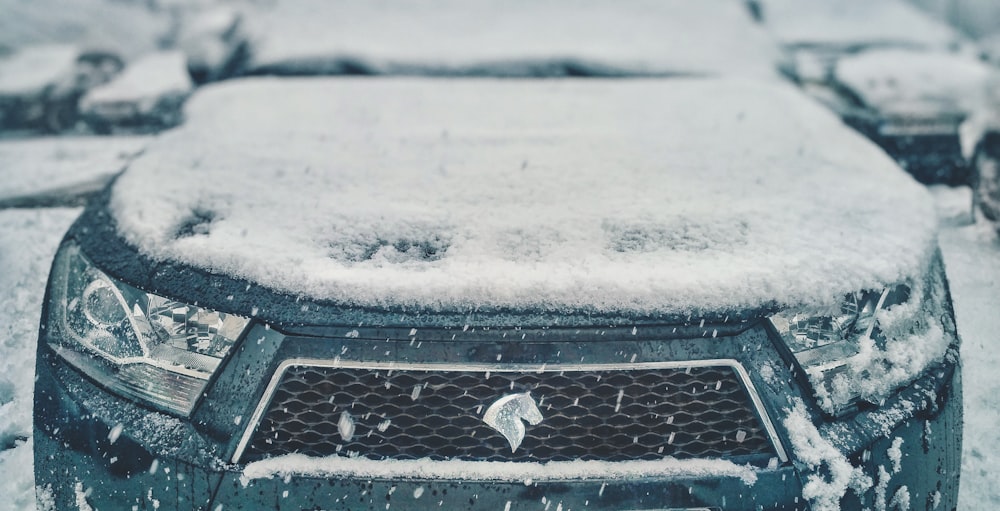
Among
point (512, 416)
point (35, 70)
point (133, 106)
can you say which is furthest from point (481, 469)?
point (35, 70)

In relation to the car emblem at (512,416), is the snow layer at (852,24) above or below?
above

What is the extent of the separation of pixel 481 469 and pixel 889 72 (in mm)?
3517

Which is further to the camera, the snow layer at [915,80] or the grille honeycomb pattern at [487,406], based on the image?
the snow layer at [915,80]

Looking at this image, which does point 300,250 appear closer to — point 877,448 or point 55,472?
point 55,472

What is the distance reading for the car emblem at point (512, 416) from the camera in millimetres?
1161

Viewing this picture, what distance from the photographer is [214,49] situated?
2791 mm

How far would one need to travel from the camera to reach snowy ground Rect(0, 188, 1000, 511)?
5.06ft

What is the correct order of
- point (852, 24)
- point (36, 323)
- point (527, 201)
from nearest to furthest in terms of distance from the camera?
1. point (527, 201)
2. point (36, 323)
3. point (852, 24)

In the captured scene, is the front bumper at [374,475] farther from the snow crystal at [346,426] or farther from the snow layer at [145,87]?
the snow layer at [145,87]

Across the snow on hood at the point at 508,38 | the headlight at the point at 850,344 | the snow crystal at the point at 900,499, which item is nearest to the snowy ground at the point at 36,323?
the snow crystal at the point at 900,499

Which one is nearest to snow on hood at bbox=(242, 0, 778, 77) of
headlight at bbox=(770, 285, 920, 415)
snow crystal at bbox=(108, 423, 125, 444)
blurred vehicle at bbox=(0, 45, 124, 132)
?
headlight at bbox=(770, 285, 920, 415)

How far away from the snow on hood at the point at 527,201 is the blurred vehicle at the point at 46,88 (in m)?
3.24

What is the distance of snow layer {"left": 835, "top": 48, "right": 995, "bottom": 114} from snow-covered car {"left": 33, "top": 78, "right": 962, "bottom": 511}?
2.01 meters

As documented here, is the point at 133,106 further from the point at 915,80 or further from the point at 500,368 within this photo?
the point at 915,80
